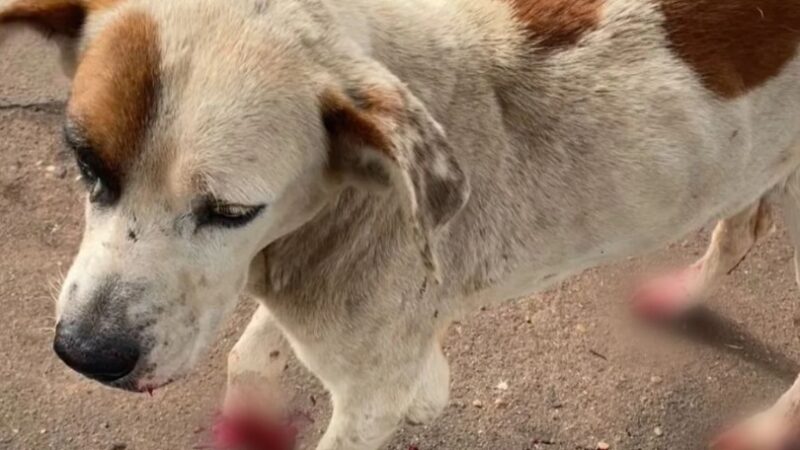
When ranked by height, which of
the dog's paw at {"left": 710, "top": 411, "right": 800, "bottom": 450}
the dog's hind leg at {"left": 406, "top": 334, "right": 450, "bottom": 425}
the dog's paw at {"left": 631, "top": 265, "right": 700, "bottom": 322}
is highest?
the dog's hind leg at {"left": 406, "top": 334, "right": 450, "bottom": 425}

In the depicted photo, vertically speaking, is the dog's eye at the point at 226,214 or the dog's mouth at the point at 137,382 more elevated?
the dog's eye at the point at 226,214

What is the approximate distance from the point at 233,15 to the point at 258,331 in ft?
3.89

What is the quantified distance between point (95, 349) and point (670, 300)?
2063 millimetres

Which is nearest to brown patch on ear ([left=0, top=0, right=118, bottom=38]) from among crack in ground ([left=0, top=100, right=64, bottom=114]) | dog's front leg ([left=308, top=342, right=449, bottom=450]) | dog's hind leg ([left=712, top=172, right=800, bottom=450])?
dog's front leg ([left=308, top=342, right=449, bottom=450])

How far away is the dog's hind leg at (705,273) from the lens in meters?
3.16

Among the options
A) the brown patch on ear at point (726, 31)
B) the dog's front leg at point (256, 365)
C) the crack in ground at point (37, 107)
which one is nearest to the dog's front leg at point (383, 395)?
the dog's front leg at point (256, 365)

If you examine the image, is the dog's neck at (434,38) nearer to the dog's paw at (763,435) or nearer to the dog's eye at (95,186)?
the dog's eye at (95,186)

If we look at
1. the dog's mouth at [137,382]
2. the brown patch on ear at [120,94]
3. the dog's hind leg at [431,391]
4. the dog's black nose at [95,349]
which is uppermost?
the brown patch on ear at [120,94]

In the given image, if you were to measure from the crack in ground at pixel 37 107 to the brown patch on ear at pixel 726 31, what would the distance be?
2177mm

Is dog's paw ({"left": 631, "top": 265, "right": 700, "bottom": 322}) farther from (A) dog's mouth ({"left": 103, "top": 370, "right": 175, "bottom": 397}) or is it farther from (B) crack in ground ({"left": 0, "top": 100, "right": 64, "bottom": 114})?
(B) crack in ground ({"left": 0, "top": 100, "right": 64, "bottom": 114})

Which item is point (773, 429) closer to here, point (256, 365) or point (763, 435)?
point (763, 435)

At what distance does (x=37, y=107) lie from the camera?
12.2 feet

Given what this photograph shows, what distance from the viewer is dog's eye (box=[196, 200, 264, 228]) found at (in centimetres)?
179

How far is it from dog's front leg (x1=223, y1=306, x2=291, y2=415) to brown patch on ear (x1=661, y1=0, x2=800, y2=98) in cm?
118
